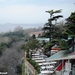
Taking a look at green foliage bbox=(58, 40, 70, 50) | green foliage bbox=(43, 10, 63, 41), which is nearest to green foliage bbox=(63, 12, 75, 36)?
green foliage bbox=(58, 40, 70, 50)

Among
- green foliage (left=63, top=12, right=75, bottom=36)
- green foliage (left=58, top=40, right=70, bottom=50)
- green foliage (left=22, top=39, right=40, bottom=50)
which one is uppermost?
green foliage (left=63, top=12, right=75, bottom=36)

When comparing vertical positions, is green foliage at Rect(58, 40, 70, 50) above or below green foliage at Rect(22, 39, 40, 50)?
above

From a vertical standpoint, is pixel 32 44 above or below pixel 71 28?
below

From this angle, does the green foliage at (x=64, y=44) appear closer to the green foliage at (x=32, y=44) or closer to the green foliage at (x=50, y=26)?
the green foliage at (x=50, y=26)

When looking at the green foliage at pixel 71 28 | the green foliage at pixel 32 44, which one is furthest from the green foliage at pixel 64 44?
the green foliage at pixel 32 44

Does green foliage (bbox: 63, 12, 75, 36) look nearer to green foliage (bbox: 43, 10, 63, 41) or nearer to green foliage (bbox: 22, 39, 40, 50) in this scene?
green foliage (bbox: 43, 10, 63, 41)

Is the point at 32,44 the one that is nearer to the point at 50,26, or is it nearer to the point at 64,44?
the point at 50,26

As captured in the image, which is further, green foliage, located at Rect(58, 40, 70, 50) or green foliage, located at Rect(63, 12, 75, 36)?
green foliage, located at Rect(58, 40, 70, 50)

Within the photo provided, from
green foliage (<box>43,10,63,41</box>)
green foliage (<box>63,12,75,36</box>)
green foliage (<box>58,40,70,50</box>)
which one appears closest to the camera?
green foliage (<box>63,12,75,36</box>)

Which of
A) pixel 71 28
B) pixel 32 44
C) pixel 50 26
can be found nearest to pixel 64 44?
pixel 71 28

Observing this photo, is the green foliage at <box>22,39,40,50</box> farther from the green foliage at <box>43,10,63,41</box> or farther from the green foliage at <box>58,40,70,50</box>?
the green foliage at <box>58,40,70,50</box>

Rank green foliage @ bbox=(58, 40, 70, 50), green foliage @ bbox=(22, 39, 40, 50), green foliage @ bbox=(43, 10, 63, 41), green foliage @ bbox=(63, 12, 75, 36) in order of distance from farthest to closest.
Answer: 1. green foliage @ bbox=(22, 39, 40, 50)
2. green foliage @ bbox=(43, 10, 63, 41)
3. green foliage @ bbox=(58, 40, 70, 50)
4. green foliage @ bbox=(63, 12, 75, 36)

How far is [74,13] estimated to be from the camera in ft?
33.7

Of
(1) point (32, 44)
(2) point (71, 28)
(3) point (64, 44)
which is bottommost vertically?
(1) point (32, 44)
